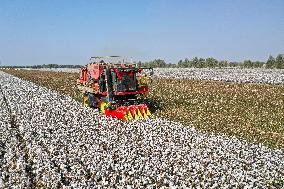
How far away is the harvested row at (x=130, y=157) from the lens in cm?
962

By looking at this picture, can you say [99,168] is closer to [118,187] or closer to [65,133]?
[118,187]

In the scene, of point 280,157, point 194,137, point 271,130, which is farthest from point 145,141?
point 271,130

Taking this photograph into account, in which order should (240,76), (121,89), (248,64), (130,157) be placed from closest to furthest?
(130,157) → (121,89) → (240,76) → (248,64)

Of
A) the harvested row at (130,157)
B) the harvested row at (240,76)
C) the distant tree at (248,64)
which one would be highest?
the distant tree at (248,64)

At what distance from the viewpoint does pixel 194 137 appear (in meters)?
14.0

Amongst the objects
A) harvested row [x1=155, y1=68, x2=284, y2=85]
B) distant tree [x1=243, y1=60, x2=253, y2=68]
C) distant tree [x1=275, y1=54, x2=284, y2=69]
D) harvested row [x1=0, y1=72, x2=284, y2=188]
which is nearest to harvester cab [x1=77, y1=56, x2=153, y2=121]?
harvested row [x1=0, y1=72, x2=284, y2=188]

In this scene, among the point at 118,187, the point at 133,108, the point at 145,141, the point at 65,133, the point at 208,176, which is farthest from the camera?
the point at 133,108

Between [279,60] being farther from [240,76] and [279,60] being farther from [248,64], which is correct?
[240,76]

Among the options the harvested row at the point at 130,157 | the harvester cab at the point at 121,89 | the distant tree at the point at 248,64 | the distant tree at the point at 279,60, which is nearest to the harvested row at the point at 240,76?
the harvester cab at the point at 121,89

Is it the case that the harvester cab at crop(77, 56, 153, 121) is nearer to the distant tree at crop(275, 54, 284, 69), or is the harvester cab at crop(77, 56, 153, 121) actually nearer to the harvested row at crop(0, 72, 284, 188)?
the harvested row at crop(0, 72, 284, 188)

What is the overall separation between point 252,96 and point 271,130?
10796 mm

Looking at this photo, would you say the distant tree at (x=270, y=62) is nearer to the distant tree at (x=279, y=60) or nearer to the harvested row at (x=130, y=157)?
the distant tree at (x=279, y=60)

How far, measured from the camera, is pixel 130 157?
1144 centimetres

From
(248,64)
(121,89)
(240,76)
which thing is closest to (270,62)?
(248,64)
